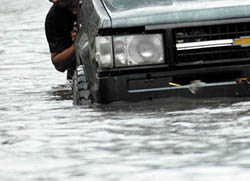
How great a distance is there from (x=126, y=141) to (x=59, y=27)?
3603 mm

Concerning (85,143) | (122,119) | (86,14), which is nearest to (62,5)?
(86,14)

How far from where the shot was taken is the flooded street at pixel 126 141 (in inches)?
176

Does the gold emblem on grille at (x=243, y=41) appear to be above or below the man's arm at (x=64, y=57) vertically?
above

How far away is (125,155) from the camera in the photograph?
4.94m

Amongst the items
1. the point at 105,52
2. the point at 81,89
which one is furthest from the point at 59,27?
the point at 105,52

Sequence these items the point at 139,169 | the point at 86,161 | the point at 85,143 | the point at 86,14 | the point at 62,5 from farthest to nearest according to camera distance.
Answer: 1. the point at 62,5
2. the point at 86,14
3. the point at 85,143
4. the point at 86,161
5. the point at 139,169

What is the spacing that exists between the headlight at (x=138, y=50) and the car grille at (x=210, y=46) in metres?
0.14

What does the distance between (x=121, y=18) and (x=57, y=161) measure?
1745 millimetres

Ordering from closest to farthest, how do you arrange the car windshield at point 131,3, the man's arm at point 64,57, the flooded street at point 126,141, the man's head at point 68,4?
1. the flooded street at point 126,141
2. the car windshield at point 131,3
3. the man's head at point 68,4
4. the man's arm at point 64,57

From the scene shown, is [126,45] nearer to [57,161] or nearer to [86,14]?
[86,14]

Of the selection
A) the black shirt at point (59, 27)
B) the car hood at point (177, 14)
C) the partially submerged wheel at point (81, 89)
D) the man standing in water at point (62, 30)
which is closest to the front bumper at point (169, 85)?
the car hood at point (177, 14)

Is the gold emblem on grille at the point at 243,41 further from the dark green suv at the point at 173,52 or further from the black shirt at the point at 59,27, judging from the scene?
the black shirt at the point at 59,27

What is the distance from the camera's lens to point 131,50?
6.36m

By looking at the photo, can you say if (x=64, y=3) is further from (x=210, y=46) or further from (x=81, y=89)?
(x=210, y=46)
